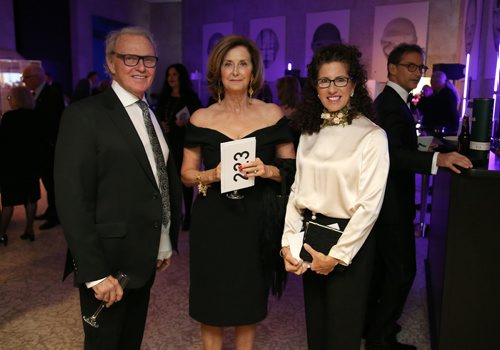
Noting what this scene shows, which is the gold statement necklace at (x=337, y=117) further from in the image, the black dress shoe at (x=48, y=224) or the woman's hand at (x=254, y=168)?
the black dress shoe at (x=48, y=224)

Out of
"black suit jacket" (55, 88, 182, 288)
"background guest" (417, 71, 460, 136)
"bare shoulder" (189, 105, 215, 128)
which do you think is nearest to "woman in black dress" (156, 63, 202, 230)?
"bare shoulder" (189, 105, 215, 128)

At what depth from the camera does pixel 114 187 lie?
1.91 metres

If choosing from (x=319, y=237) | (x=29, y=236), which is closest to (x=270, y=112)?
(x=319, y=237)

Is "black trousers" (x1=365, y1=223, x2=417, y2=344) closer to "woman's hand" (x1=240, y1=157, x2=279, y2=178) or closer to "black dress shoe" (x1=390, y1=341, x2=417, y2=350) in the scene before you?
"black dress shoe" (x1=390, y1=341, x2=417, y2=350)

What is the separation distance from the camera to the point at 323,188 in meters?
2.00

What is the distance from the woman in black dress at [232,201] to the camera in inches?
94.3

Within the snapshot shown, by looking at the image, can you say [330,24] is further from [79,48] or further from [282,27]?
[79,48]

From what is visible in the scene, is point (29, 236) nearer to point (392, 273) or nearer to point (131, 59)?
point (131, 59)

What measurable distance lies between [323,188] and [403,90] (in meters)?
1.29

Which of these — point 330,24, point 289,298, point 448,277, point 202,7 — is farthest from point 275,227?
point 202,7

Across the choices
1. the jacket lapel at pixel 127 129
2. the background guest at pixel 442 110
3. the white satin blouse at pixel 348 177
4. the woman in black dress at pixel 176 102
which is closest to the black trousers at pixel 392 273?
the white satin blouse at pixel 348 177

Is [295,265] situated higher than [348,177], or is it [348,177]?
[348,177]

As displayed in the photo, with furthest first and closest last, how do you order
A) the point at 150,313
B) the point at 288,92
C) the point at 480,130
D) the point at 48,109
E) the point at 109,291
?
1. the point at 48,109
2. the point at 288,92
3. the point at 150,313
4. the point at 480,130
5. the point at 109,291

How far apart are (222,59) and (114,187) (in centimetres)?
91
